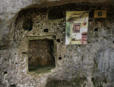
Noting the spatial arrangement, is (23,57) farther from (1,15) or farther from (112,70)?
(112,70)

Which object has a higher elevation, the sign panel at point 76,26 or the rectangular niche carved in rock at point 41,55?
the sign panel at point 76,26

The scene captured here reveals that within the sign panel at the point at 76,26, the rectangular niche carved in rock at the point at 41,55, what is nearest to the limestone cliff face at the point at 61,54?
the sign panel at the point at 76,26

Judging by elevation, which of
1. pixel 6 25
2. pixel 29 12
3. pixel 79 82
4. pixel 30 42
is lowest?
pixel 79 82

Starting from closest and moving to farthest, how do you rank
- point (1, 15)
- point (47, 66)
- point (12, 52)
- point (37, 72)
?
point (1, 15) → point (12, 52) → point (37, 72) → point (47, 66)

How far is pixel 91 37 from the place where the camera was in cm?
334

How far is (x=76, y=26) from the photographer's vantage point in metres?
3.22

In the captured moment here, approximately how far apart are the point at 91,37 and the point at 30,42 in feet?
4.31

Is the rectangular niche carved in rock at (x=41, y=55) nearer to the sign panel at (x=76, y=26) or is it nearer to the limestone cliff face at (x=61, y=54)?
the limestone cliff face at (x=61, y=54)

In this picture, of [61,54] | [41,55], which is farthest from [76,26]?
[41,55]

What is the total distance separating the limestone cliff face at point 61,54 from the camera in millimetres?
3074

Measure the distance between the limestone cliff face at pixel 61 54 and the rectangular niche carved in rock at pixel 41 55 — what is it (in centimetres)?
24

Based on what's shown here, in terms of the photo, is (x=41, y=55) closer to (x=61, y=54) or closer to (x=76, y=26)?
(x=61, y=54)

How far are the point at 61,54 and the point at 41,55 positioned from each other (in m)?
0.51

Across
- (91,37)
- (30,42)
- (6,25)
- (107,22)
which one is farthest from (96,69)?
(6,25)
